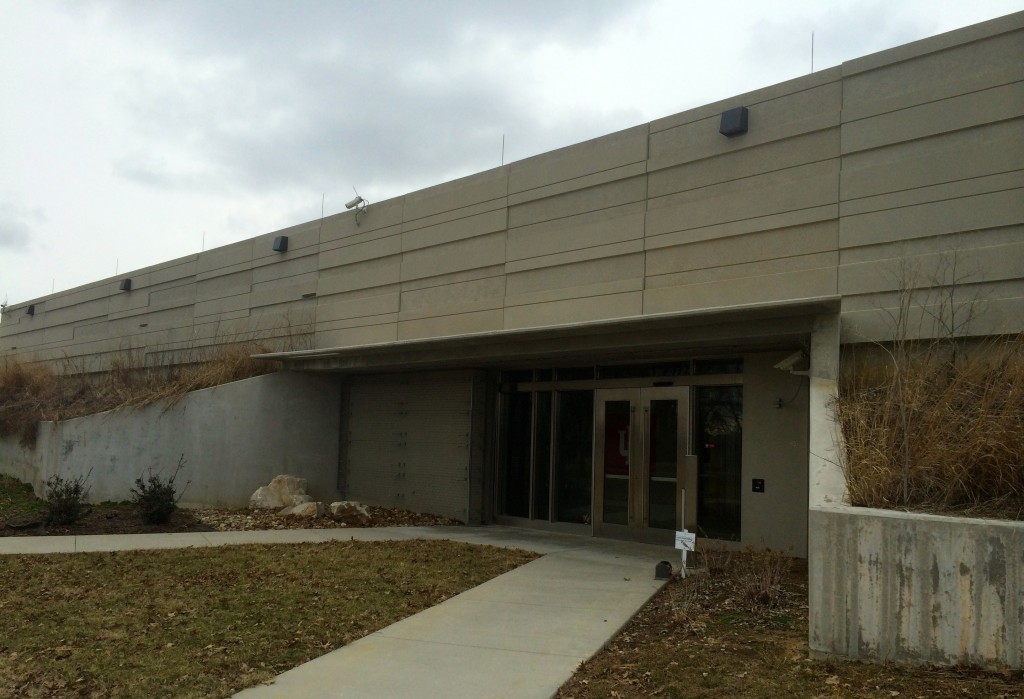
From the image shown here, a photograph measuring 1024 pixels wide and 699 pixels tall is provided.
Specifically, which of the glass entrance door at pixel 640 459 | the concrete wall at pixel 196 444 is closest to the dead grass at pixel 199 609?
the glass entrance door at pixel 640 459

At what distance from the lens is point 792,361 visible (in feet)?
37.2

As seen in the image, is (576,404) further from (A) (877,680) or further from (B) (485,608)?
(A) (877,680)

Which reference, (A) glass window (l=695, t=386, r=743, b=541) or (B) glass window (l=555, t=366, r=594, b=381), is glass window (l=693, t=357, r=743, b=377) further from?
(B) glass window (l=555, t=366, r=594, b=381)

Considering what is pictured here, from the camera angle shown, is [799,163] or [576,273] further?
[576,273]

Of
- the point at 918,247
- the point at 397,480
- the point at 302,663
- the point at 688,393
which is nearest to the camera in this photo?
the point at 302,663

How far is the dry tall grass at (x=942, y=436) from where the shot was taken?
22.1 feet

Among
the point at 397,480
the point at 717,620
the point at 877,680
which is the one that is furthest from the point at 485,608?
the point at 397,480

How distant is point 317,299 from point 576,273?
826cm

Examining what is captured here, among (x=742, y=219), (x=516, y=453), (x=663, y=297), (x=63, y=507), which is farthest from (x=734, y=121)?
(x=63, y=507)

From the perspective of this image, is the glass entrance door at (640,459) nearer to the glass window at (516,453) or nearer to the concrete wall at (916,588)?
the glass window at (516,453)

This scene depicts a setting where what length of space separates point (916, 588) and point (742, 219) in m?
7.22

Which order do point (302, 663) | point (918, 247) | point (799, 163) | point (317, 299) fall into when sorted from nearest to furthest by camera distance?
point (302, 663)
point (918, 247)
point (799, 163)
point (317, 299)

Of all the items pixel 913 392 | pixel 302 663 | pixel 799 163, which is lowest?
pixel 302 663

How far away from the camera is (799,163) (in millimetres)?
11672
